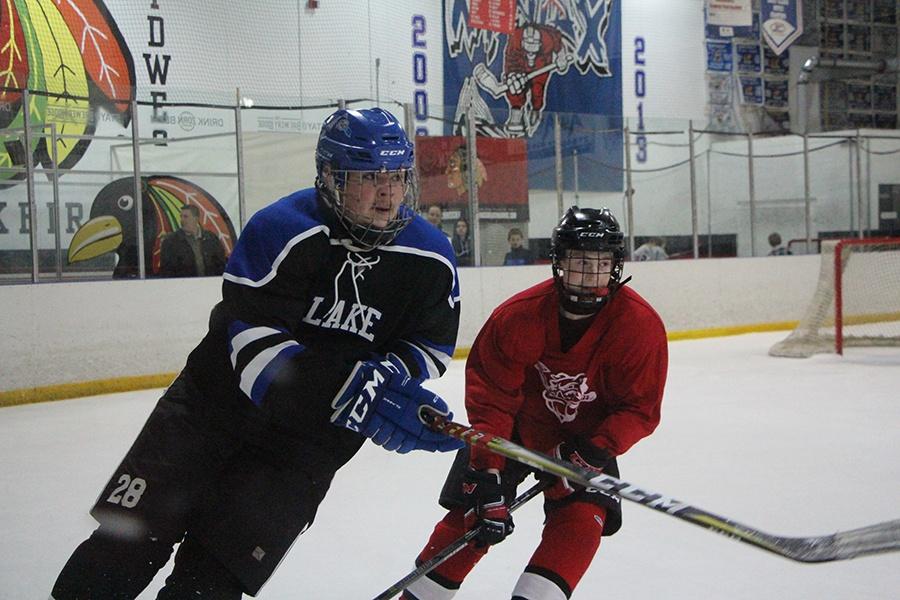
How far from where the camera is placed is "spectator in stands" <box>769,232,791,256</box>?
26.9 ft

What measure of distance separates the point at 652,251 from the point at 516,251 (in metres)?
1.21

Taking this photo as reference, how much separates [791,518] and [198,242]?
3.86m

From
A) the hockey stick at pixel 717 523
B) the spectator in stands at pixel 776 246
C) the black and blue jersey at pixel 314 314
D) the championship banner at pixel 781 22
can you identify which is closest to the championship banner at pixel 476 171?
the spectator in stands at pixel 776 246

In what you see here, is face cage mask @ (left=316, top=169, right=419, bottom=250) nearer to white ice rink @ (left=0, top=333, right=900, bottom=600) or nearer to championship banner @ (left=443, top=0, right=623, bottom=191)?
white ice rink @ (left=0, top=333, right=900, bottom=600)

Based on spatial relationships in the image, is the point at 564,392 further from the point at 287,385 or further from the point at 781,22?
the point at 781,22

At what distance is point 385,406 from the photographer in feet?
4.92

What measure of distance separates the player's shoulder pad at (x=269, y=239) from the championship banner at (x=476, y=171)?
481 cm

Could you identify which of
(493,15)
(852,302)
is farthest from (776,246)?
(493,15)

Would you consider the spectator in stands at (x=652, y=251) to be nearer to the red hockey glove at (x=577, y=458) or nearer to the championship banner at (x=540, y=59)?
the championship banner at (x=540, y=59)

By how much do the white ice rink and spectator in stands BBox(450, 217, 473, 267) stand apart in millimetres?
1636

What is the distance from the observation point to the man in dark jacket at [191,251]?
5.58 meters

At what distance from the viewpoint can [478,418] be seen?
72.1 inches

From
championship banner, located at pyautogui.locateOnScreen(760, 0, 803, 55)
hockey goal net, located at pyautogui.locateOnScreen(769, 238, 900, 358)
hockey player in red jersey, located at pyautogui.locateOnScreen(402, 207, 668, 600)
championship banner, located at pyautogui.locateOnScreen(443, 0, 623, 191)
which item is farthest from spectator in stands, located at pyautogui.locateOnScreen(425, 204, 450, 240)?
championship banner, located at pyautogui.locateOnScreen(760, 0, 803, 55)

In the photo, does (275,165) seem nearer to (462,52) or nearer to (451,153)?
(451,153)
